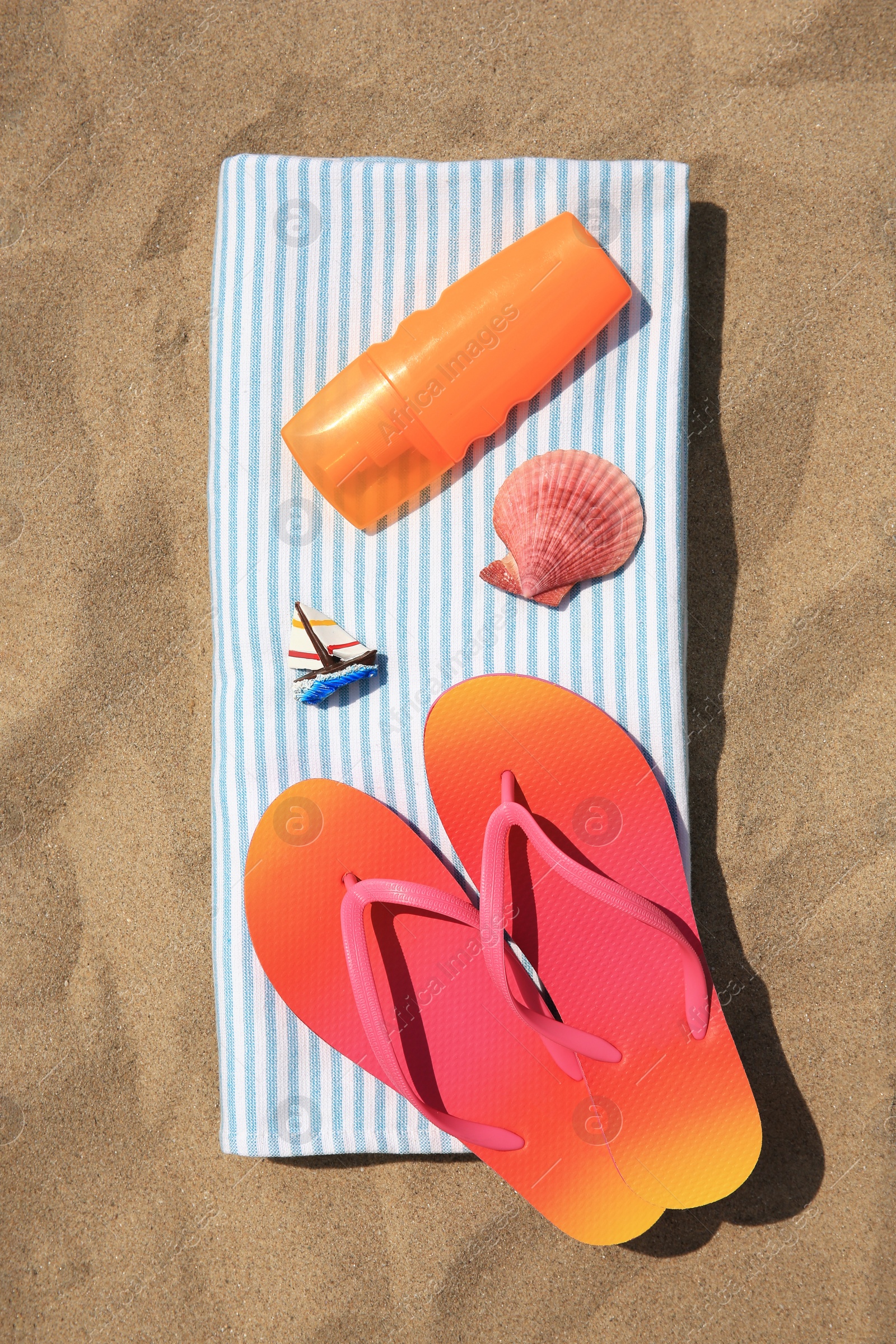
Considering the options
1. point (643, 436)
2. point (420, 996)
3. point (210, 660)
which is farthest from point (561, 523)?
point (420, 996)

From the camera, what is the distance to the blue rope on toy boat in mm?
1081

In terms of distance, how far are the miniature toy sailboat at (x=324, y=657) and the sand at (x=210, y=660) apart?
0.86 feet

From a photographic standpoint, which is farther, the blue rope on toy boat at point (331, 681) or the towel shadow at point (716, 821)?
the towel shadow at point (716, 821)

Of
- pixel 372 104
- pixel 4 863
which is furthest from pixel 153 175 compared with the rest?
pixel 4 863

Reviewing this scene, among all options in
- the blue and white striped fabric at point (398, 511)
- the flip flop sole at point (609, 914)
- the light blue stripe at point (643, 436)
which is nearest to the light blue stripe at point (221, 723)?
the blue and white striped fabric at point (398, 511)

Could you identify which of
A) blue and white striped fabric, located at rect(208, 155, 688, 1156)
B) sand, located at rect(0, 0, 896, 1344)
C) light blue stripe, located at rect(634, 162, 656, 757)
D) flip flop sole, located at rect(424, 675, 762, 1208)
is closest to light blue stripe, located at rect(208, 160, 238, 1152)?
blue and white striped fabric, located at rect(208, 155, 688, 1156)

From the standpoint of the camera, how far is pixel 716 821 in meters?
1.23

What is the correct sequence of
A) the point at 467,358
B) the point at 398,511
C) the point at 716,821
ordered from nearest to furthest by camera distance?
1. the point at 467,358
2. the point at 398,511
3. the point at 716,821

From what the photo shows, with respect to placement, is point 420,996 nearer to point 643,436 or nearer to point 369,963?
point 369,963

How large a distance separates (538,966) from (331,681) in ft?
1.75

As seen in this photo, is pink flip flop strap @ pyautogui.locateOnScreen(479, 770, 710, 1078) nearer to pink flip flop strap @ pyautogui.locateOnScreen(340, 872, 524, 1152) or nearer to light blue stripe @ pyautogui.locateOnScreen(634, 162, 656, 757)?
pink flip flop strap @ pyautogui.locateOnScreen(340, 872, 524, 1152)

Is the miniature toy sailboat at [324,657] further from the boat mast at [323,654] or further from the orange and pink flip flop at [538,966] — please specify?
the orange and pink flip flop at [538,966]

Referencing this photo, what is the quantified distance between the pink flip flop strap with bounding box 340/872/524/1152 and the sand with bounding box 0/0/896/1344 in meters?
0.27

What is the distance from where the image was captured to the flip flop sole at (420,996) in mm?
1127
